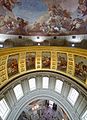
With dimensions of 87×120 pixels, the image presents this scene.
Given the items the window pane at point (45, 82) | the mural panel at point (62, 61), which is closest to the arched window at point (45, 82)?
the window pane at point (45, 82)

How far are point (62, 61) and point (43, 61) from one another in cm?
165

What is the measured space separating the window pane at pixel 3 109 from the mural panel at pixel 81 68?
19.7 feet

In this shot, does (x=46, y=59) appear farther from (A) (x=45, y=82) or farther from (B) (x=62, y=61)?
(A) (x=45, y=82)

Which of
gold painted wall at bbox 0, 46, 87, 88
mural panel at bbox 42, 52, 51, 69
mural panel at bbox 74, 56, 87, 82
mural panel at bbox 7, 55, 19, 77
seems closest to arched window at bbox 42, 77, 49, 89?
gold painted wall at bbox 0, 46, 87, 88

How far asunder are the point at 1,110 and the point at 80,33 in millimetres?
8792

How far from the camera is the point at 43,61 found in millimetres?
20797

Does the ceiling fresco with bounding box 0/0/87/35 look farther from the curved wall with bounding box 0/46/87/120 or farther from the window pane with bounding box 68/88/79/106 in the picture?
the window pane with bounding box 68/88/79/106

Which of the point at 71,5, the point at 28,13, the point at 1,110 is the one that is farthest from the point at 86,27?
the point at 1,110

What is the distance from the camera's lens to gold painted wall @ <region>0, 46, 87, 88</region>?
18.2m

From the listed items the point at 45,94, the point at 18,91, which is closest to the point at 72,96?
the point at 45,94

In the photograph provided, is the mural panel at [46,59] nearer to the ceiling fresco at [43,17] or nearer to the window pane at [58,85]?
the window pane at [58,85]

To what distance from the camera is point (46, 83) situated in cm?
2203

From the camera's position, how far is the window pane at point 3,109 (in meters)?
19.0

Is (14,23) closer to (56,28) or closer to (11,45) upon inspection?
(11,45)
